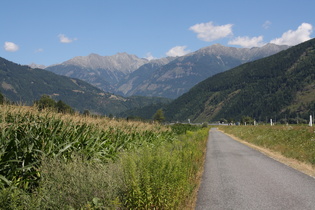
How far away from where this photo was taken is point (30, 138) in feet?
26.8

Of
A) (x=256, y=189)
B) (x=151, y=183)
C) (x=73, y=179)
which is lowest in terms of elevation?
(x=256, y=189)

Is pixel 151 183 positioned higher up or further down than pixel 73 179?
further down

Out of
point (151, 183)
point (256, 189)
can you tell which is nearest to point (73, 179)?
point (151, 183)

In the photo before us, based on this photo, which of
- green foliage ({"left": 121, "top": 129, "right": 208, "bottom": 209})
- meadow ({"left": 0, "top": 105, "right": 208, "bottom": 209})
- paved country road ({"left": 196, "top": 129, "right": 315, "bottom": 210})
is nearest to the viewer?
meadow ({"left": 0, "top": 105, "right": 208, "bottom": 209})

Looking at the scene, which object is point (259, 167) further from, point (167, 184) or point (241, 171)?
point (167, 184)

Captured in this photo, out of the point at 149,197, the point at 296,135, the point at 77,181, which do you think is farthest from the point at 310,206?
the point at 296,135

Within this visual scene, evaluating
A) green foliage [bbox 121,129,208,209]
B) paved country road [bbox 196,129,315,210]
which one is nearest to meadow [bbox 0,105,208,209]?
green foliage [bbox 121,129,208,209]

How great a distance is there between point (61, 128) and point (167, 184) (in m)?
4.77

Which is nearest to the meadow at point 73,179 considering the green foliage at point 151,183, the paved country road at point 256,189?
the green foliage at point 151,183

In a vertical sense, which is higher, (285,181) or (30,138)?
(30,138)

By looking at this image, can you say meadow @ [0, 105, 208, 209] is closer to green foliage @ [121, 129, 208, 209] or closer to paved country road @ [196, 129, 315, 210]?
green foliage @ [121, 129, 208, 209]

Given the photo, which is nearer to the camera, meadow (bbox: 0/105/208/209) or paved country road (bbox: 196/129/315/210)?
meadow (bbox: 0/105/208/209)

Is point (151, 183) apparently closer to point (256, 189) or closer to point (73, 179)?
point (73, 179)

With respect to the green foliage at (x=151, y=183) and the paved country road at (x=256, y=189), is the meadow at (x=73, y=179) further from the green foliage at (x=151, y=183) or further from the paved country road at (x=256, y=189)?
the paved country road at (x=256, y=189)
